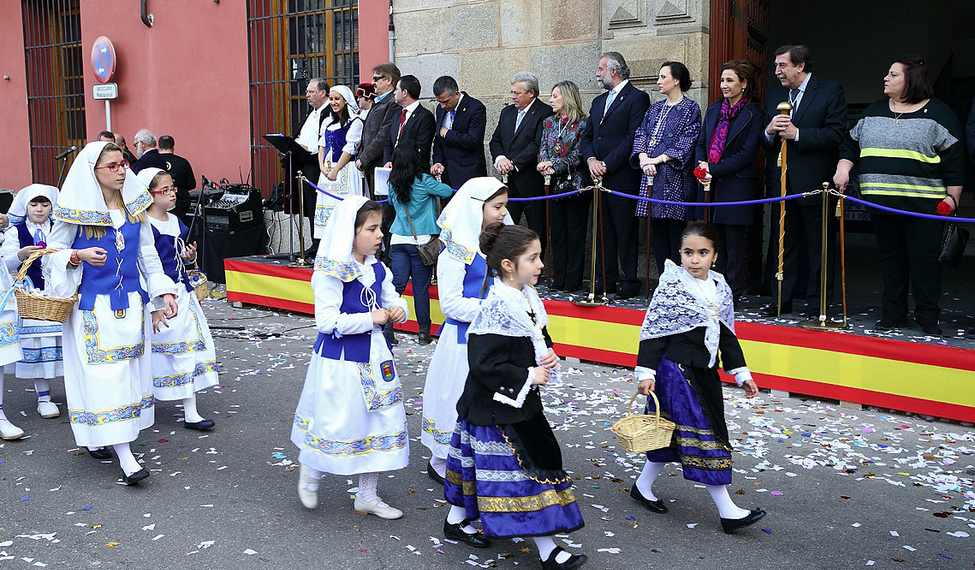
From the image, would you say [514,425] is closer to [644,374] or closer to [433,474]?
[644,374]

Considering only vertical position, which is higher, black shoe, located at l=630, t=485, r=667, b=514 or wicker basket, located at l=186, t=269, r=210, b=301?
wicker basket, located at l=186, t=269, r=210, b=301

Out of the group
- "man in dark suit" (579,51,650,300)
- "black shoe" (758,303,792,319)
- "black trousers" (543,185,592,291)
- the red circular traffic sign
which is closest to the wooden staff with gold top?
"black shoe" (758,303,792,319)

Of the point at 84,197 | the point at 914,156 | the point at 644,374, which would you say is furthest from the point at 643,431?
the point at 914,156

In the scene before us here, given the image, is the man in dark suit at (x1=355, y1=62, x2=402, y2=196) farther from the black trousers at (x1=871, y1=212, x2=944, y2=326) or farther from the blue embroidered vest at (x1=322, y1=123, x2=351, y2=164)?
the black trousers at (x1=871, y1=212, x2=944, y2=326)

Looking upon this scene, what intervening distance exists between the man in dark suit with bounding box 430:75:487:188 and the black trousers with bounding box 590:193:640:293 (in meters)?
1.31

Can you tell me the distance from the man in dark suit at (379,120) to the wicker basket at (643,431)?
17.8 feet

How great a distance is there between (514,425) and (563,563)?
579 millimetres

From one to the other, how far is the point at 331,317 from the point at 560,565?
1.49 metres

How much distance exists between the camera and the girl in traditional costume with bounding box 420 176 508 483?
4.69 metres

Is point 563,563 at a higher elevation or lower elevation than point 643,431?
lower

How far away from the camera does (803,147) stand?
7.22 m

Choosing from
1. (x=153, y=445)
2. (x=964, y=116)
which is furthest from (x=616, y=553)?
(x=964, y=116)

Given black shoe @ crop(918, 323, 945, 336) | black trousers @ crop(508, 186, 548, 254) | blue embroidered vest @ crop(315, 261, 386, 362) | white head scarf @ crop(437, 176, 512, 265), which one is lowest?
black shoe @ crop(918, 323, 945, 336)

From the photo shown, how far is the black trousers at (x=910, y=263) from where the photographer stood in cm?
673
